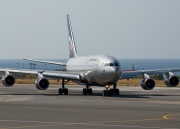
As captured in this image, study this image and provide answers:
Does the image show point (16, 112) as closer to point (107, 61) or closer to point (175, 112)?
point (175, 112)

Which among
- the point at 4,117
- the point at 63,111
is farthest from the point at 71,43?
the point at 4,117

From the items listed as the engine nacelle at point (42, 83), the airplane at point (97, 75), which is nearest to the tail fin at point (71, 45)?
the airplane at point (97, 75)

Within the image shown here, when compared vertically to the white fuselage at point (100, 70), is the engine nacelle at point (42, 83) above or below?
below

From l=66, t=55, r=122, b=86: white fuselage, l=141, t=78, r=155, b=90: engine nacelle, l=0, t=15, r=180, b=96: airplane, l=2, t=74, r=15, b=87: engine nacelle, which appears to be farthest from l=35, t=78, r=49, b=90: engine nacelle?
l=141, t=78, r=155, b=90: engine nacelle

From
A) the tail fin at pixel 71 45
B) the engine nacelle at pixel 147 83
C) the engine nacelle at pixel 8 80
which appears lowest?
the engine nacelle at pixel 147 83

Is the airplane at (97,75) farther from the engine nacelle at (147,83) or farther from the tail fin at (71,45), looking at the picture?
the tail fin at (71,45)

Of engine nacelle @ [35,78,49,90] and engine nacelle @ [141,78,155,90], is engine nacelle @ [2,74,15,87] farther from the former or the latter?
engine nacelle @ [141,78,155,90]

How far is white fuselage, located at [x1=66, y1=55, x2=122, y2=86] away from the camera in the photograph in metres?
49.7

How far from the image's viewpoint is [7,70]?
177 feet

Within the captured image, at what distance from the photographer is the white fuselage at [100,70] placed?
4972 centimetres

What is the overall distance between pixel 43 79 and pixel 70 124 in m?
28.1

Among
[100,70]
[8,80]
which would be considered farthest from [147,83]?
[8,80]

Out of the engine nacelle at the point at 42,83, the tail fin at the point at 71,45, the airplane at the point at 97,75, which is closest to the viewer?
the airplane at the point at 97,75

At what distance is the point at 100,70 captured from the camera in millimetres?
50844
